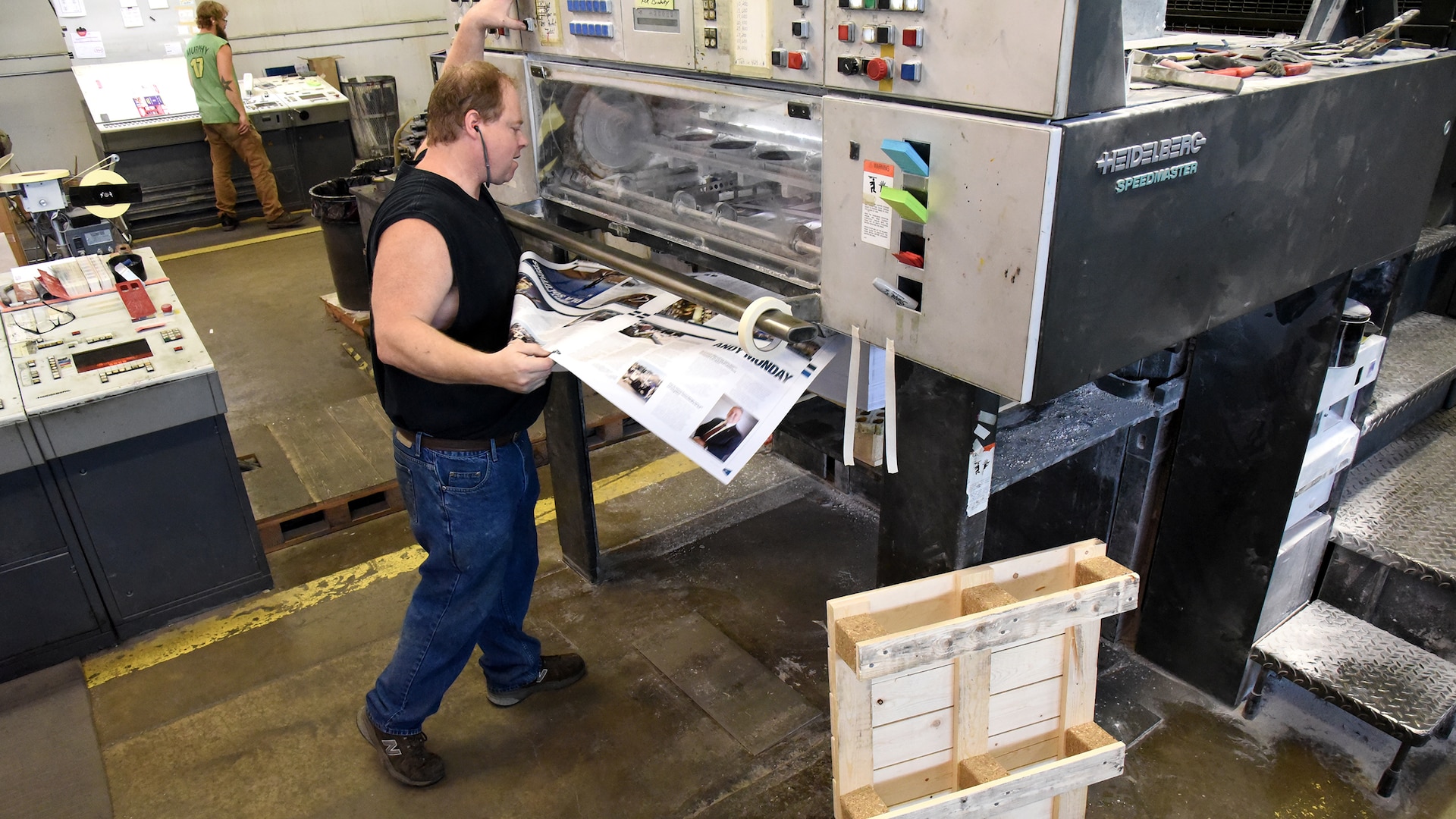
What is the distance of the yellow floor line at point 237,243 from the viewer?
7.30 m

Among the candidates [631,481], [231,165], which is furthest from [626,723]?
[231,165]

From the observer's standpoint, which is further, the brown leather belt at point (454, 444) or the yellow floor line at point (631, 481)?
the yellow floor line at point (631, 481)

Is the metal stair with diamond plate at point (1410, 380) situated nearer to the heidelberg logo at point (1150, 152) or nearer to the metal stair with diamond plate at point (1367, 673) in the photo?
the metal stair with diamond plate at point (1367, 673)

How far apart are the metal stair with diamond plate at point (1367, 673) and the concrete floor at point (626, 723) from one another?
200 mm

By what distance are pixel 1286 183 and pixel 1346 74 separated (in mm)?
231

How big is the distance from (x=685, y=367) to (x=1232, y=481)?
173 centimetres

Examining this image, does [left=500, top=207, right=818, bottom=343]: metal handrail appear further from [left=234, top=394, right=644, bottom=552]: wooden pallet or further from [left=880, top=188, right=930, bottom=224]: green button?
[left=234, top=394, right=644, bottom=552]: wooden pallet

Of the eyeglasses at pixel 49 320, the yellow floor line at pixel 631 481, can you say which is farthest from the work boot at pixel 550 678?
the eyeglasses at pixel 49 320

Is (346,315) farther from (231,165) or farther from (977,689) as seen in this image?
(977,689)

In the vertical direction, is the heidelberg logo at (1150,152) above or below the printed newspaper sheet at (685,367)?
above

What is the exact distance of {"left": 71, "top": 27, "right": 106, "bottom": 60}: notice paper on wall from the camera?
784 centimetres

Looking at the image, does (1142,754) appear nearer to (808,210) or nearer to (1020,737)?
(1020,737)

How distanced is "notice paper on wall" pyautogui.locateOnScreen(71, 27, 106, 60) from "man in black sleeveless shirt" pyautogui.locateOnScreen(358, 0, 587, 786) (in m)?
7.43

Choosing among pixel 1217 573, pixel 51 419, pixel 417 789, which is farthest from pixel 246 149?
pixel 1217 573
